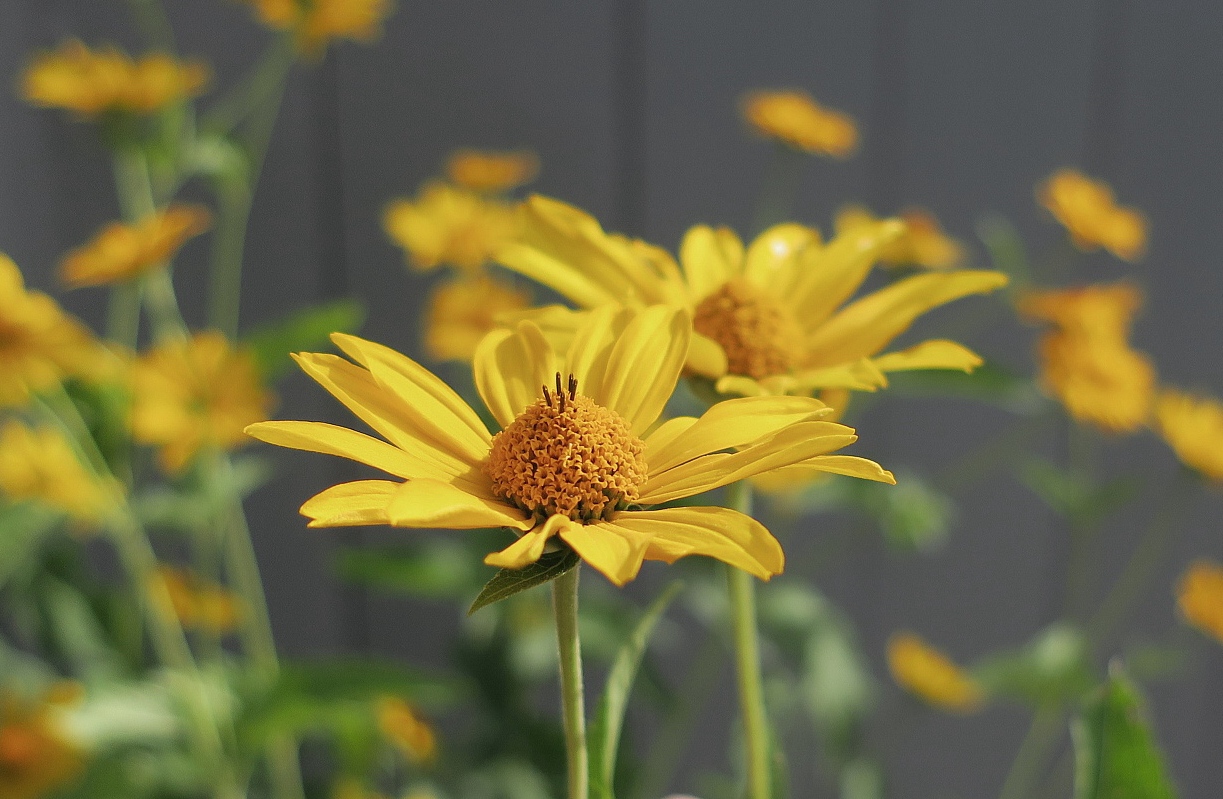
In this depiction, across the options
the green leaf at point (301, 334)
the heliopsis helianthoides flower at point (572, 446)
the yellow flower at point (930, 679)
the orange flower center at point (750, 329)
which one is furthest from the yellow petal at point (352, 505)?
the yellow flower at point (930, 679)

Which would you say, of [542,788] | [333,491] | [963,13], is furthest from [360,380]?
[963,13]

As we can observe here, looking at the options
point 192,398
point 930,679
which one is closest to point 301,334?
point 192,398

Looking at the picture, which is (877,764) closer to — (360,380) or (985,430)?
(985,430)

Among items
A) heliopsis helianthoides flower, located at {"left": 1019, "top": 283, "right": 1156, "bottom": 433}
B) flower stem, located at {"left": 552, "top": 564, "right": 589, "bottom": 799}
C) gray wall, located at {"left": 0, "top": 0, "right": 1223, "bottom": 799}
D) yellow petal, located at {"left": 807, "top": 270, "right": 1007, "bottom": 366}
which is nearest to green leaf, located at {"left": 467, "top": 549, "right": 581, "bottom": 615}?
flower stem, located at {"left": 552, "top": 564, "right": 589, "bottom": 799}

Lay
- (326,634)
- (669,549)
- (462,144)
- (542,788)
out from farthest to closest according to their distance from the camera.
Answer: (326,634), (462,144), (542,788), (669,549)

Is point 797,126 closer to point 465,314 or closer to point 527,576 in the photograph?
point 465,314

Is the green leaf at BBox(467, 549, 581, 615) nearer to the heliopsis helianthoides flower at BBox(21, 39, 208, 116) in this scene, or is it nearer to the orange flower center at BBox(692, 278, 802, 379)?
the orange flower center at BBox(692, 278, 802, 379)

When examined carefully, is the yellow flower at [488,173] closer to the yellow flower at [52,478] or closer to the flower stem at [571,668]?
the yellow flower at [52,478]
